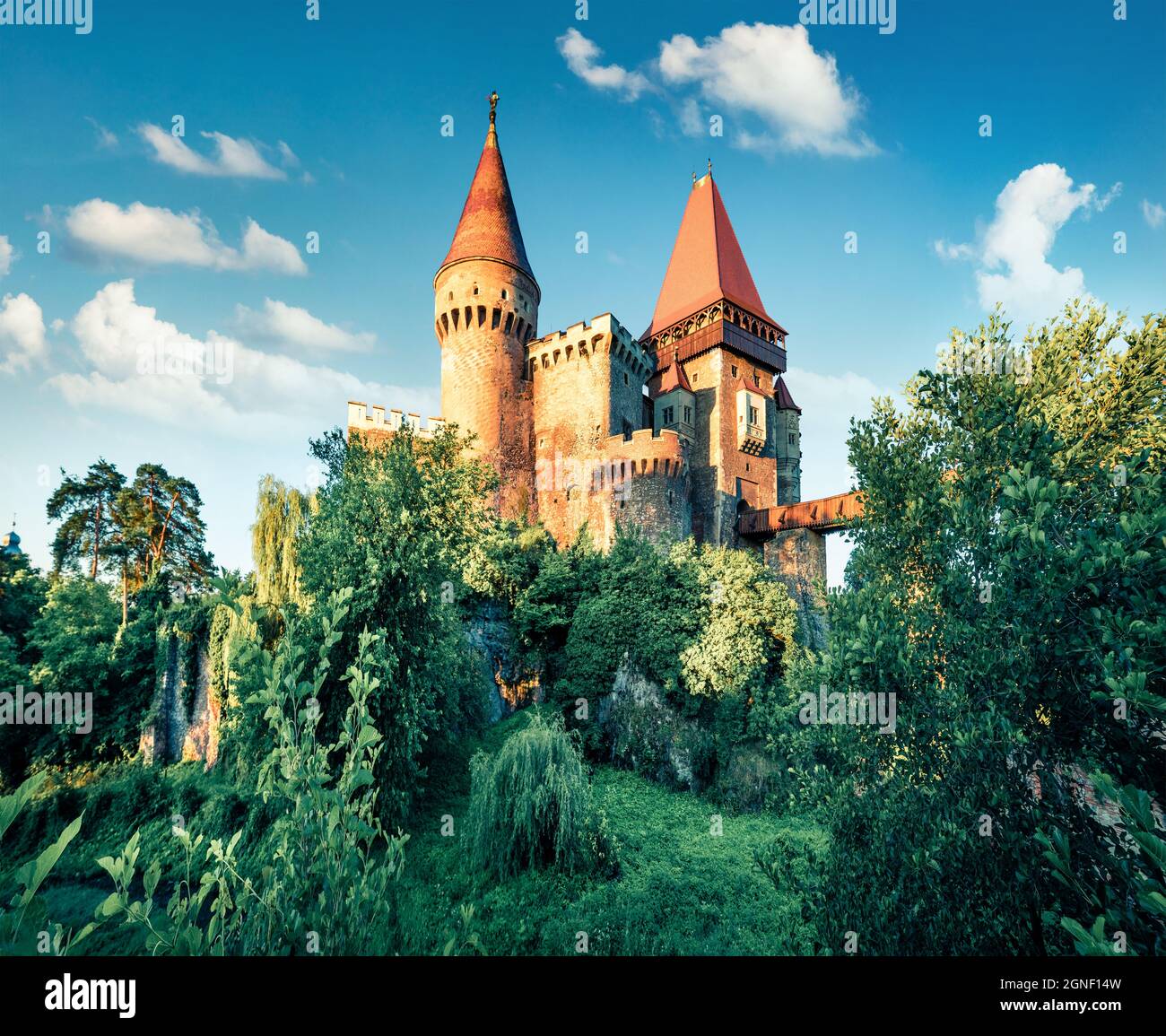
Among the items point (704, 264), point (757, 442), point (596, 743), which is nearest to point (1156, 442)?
point (596, 743)

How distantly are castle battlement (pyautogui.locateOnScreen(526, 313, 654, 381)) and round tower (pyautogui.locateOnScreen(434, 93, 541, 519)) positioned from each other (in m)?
1.25

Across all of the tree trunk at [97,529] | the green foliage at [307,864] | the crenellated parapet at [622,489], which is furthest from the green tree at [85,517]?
the green foliage at [307,864]

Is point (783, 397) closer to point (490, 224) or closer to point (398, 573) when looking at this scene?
point (490, 224)

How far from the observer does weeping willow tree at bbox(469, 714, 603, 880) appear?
40.2ft

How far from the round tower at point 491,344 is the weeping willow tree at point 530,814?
20.8 metres

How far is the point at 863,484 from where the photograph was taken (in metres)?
10.2

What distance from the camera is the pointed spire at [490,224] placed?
33.8 meters

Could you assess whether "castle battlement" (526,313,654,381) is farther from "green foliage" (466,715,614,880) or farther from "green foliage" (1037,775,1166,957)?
"green foliage" (1037,775,1166,957)

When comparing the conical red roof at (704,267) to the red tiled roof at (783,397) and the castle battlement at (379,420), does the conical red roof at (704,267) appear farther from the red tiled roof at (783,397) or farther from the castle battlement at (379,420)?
the castle battlement at (379,420)

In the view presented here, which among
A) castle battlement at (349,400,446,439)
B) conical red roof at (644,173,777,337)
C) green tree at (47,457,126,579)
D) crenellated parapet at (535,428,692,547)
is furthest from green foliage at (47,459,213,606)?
conical red roof at (644,173,777,337)

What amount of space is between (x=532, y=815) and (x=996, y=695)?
9378mm

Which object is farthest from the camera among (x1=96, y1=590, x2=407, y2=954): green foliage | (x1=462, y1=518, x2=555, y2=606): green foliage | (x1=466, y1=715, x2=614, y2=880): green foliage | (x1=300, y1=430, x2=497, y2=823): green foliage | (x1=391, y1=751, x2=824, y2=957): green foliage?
(x1=462, y1=518, x2=555, y2=606): green foliage
